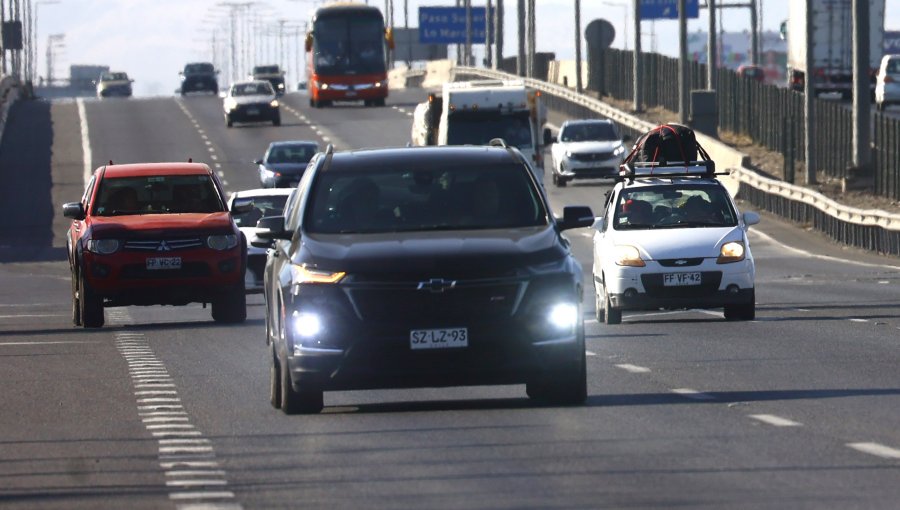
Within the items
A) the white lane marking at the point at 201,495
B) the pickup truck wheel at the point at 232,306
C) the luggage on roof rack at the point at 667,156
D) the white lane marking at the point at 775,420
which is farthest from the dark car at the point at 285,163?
the white lane marking at the point at 201,495

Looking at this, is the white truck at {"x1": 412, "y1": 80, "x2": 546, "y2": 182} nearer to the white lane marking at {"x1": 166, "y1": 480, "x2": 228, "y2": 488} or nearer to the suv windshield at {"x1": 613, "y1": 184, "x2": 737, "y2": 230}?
the suv windshield at {"x1": 613, "y1": 184, "x2": 737, "y2": 230}

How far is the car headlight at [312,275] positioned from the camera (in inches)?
519

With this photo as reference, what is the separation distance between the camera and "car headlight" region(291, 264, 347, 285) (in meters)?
13.2

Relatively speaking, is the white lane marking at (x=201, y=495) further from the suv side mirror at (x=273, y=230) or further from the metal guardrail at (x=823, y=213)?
the metal guardrail at (x=823, y=213)

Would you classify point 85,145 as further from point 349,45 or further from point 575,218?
point 575,218

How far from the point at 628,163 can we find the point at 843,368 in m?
9.87

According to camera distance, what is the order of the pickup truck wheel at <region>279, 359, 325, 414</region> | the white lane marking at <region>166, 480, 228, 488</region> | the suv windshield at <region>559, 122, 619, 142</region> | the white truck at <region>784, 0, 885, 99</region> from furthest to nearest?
1. the white truck at <region>784, 0, 885, 99</region>
2. the suv windshield at <region>559, 122, 619, 142</region>
3. the pickup truck wheel at <region>279, 359, 325, 414</region>
4. the white lane marking at <region>166, 480, 228, 488</region>

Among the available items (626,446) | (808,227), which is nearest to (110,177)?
(626,446)

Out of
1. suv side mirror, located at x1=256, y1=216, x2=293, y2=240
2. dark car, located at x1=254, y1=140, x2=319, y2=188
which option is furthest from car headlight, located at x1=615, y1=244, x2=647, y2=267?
dark car, located at x1=254, y1=140, x2=319, y2=188

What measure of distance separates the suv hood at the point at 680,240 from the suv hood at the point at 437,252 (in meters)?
9.66

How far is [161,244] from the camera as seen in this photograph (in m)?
24.0

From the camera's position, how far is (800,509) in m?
9.28

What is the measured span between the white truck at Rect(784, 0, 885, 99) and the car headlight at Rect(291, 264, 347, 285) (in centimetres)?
5221

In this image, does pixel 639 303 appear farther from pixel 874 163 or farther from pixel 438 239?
pixel 874 163
